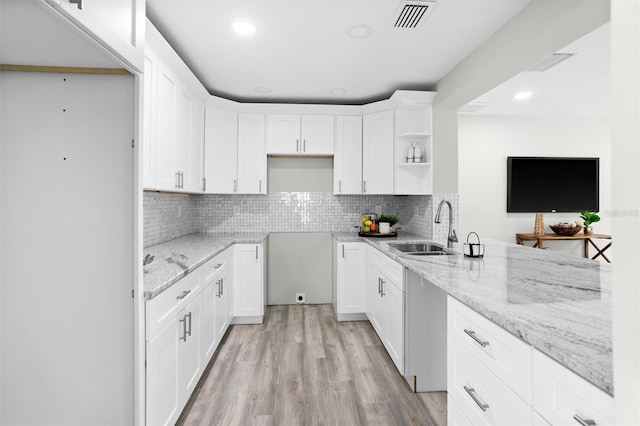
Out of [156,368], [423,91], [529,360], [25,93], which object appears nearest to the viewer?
[529,360]

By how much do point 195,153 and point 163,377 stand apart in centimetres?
215

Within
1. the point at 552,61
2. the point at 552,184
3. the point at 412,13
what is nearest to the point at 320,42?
the point at 412,13

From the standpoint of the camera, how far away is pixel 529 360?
36.5 inches

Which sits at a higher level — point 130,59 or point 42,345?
point 130,59

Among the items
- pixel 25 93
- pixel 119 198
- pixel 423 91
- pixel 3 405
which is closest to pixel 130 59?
pixel 25 93

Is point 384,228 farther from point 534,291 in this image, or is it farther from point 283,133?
point 534,291

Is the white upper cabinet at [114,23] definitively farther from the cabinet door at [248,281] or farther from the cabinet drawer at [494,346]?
the cabinet door at [248,281]

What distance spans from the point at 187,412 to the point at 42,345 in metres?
1.09

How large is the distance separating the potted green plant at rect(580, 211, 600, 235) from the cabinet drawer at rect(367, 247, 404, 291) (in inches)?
135

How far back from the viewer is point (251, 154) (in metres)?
3.64

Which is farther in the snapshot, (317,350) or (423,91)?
(423,91)

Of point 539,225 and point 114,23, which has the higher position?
point 114,23

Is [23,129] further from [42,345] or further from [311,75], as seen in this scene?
[311,75]

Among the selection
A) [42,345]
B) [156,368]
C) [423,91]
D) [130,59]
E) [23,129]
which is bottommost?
[156,368]
